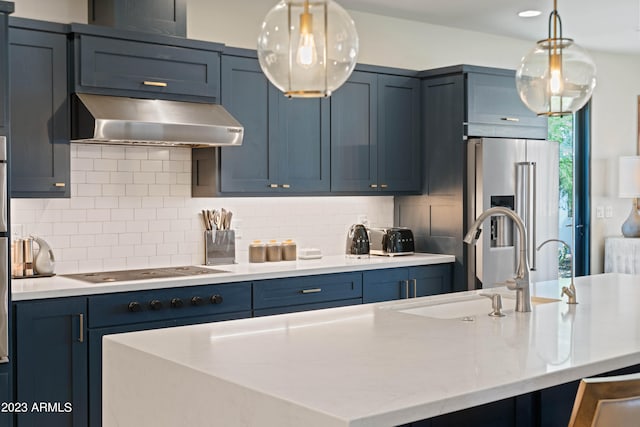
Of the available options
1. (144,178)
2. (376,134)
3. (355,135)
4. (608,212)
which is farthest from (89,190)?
(608,212)

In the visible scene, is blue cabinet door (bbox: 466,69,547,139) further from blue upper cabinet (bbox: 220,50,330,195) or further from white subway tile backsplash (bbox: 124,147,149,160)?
white subway tile backsplash (bbox: 124,147,149,160)

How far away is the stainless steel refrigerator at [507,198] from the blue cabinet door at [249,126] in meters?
1.50

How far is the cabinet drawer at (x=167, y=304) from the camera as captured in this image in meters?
4.23

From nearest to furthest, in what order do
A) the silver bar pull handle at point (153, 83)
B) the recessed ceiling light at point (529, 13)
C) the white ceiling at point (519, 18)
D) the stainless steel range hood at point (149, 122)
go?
the stainless steel range hood at point (149, 122)
the silver bar pull handle at point (153, 83)
the white ceiling at point (519, 18)
the recessed ceiling light at point (529, 13)

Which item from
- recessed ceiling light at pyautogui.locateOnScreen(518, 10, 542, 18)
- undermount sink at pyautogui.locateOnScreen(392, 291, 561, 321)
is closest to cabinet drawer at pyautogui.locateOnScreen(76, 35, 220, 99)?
undermount sink at pyautogui.locateOnScreen(392, 291, 561, 321)

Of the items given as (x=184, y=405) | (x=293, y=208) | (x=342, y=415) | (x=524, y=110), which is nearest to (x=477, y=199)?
(x=524, y=110)

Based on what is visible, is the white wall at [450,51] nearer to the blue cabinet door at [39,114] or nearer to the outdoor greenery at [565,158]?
the outdoor greenery at [565,158]

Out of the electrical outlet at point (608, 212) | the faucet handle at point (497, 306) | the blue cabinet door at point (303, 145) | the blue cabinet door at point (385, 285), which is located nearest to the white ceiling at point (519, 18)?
the blue cabinet door at point (303, 145)

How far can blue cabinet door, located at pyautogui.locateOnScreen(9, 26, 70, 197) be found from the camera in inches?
169

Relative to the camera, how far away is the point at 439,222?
19.9ft

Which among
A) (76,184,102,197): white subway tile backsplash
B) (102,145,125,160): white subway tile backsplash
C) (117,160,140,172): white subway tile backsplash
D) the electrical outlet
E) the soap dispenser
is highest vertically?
(102,145,125,160): white subway tile backsplash

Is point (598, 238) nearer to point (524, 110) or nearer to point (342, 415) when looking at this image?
point (524, 110)

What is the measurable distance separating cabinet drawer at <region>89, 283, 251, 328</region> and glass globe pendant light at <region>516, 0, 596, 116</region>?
7.31ft

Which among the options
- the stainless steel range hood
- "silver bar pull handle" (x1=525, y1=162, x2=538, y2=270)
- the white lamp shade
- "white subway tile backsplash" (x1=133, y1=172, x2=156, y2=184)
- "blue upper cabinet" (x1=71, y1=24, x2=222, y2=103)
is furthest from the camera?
the white lamp shade
